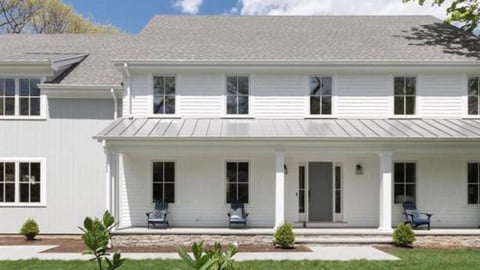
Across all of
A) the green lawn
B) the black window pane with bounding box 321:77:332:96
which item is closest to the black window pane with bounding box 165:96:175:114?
the black window pane with bounding box 321:77:332:96

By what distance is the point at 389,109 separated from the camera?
51.6ft

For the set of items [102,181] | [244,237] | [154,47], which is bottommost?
[244,237]

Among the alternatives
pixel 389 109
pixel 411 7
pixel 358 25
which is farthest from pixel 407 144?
pixel 411 7

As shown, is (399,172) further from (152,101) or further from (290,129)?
(152,101)

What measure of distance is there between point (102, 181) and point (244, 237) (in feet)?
18.2

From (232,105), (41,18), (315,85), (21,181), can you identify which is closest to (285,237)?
(232,105)

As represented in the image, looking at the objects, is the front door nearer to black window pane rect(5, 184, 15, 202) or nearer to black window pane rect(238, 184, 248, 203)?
black window pane rect(238, 184, 248, 203)

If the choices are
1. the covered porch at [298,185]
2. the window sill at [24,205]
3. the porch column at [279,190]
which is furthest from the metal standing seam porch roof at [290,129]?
the window sill at [24,205]

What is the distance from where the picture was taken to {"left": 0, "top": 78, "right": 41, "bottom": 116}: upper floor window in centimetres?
1583

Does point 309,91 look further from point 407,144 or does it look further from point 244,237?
point 244,237

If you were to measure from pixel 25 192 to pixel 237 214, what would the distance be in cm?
734

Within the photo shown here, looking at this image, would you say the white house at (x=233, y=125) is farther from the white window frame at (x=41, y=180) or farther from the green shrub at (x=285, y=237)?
the green shrub at (x=285, y=237)

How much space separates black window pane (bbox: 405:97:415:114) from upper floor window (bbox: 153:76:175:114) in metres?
8.06

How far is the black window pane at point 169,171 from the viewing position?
15.4m
